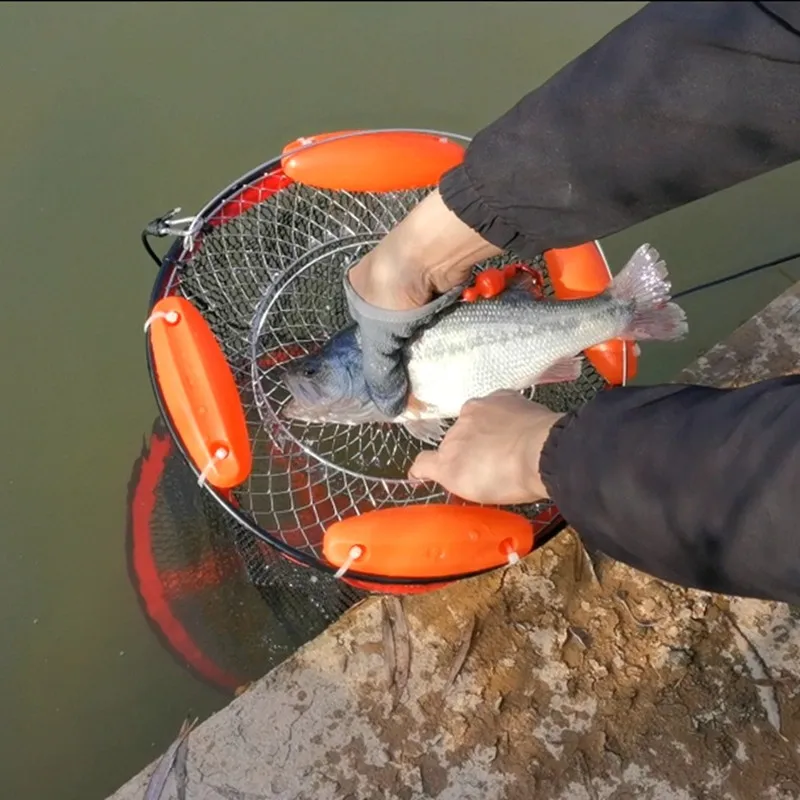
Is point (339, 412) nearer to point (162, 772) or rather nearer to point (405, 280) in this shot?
point (405, 280)

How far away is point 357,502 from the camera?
7.33ft

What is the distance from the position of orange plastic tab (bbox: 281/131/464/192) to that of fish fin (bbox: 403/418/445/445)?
57 centimetres

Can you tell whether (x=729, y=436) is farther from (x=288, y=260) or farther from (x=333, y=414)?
(x=288, y=260)

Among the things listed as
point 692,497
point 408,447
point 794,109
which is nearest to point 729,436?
point 692,497

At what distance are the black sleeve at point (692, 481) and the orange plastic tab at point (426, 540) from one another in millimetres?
393

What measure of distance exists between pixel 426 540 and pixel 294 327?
2.80 ft

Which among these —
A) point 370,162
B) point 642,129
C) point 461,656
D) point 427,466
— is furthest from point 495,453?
point 370,162

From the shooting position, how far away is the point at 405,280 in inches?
69.0

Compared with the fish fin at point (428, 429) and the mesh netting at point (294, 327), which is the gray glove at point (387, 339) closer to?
the fish fin at point (428, 429)

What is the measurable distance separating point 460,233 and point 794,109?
22.9 inches

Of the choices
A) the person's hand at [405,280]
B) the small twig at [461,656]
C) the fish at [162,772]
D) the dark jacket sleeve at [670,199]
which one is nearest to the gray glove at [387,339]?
the person's hand at [405,280]

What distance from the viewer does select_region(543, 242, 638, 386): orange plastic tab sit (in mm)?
2090

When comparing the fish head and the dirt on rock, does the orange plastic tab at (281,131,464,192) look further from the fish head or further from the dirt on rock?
the dirt on rock

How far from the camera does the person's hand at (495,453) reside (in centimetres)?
154
